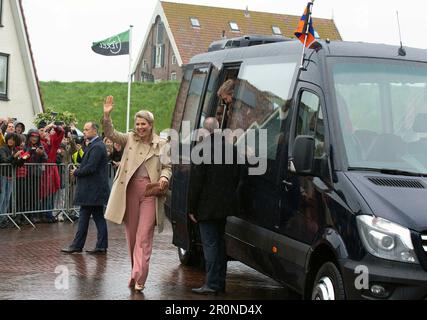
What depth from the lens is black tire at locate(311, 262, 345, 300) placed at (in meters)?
6.67

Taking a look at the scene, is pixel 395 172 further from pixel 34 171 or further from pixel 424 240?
pixel 34 171

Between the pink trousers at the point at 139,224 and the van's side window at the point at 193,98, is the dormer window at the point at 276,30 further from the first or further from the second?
the pink trousers at the point at 139,224

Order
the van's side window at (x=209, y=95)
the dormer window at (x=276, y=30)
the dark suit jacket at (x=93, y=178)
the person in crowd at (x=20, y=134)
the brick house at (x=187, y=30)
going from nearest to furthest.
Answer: the van's side window at (x=209, y=95) < the dark suit jacket at (x=93, y=178) < the person in crowd at (x=20, y=134) < the brick house at (x=187, y=30) < the dormer window at (x=276, y=30)

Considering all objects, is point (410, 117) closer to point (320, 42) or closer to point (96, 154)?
point (320, 42)

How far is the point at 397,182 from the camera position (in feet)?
22.4

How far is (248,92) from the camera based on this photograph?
935 centimetres

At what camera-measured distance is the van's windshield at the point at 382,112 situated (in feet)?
23.6

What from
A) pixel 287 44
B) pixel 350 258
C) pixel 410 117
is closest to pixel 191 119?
pixel 287 44

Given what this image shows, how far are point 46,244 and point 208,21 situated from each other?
172ft

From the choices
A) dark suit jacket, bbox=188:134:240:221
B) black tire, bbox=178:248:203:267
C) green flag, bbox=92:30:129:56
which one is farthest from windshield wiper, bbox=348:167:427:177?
green flag, bbox=92:30:129:56

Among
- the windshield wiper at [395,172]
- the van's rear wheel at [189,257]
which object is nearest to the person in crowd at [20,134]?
the van's rear wheel at [189,257]

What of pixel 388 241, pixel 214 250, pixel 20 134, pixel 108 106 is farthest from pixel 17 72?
pixel 388 241

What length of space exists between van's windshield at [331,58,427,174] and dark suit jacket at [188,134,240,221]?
→ 1.87m

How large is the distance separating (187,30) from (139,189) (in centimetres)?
5398
